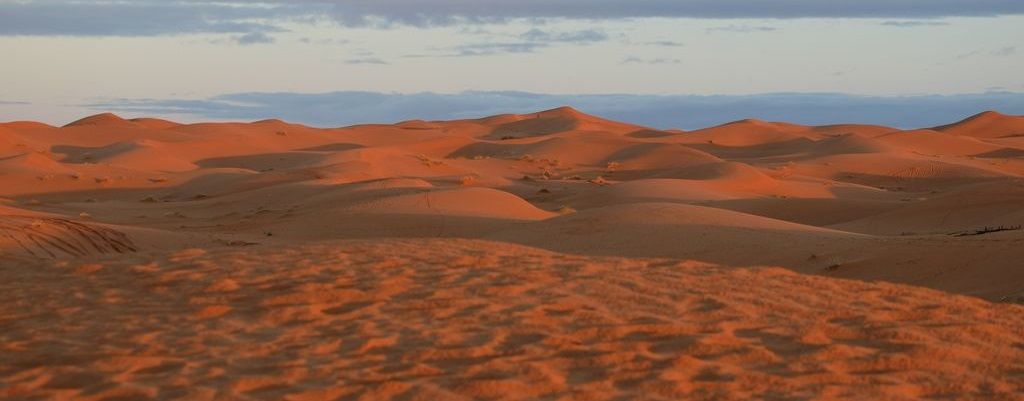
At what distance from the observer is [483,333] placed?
8055 mm

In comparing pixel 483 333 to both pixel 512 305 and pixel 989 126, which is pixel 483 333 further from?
pixel 989 126

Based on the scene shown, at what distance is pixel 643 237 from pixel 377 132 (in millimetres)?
44778

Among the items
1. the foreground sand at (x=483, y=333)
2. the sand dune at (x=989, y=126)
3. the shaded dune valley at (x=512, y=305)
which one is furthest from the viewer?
the sand dune at (x=989, y=126)

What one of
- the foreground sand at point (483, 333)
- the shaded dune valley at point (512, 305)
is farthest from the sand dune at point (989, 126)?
the foreground sand at point (483, 333)

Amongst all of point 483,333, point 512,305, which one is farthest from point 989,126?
point 483,333

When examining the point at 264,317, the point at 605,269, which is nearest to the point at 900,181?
the point at 605,269

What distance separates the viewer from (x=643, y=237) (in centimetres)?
1617

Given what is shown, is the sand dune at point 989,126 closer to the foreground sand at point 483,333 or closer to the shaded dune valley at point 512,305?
the shaded dune valley at point 512,305

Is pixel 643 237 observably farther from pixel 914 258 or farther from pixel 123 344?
pixel 123 344

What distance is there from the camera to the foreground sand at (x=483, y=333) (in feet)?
22.2

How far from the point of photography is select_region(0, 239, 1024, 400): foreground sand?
677cm

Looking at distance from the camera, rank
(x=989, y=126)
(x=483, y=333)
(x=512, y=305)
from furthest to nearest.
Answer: (x=989, y=126) → (x=512, y=305) → (x=483, y=333)

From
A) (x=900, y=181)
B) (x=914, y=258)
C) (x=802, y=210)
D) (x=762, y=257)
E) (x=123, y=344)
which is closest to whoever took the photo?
(x=123, y=344)

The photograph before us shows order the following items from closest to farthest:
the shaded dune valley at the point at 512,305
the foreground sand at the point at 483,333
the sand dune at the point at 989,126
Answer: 1. the foreground sand at the point at 483,333
2. the shaded dune valley at the point at 512,305
3. the sand dune at the point at 989,126
